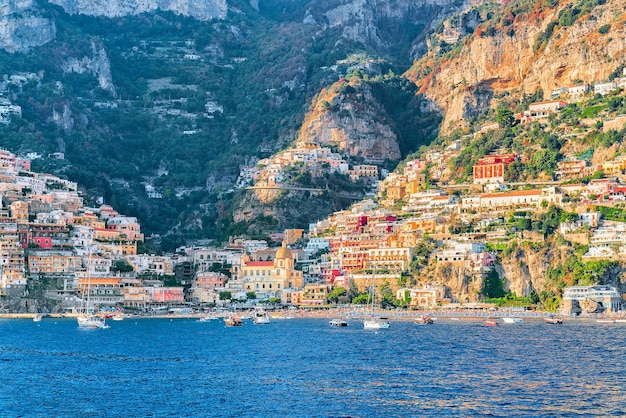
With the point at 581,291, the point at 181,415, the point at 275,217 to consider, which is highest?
the point at 275,217

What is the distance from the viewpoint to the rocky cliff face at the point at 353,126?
568 feet

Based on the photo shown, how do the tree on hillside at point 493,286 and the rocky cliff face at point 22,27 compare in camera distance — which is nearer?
the tree on hillside at point 493,286

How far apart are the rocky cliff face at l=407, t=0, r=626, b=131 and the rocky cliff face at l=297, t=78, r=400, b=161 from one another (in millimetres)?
9227

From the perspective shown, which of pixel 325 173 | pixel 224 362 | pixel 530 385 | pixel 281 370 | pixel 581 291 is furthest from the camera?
pixel 325 173

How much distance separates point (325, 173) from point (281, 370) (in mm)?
95726

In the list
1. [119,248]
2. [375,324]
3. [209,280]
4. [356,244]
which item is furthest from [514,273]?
[119,248]

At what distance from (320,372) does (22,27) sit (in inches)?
5520

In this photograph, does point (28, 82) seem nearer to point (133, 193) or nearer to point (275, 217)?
point (133, 193)

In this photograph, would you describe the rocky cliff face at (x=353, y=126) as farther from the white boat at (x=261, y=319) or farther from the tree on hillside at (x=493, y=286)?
the white boat at (x=261, y=319)

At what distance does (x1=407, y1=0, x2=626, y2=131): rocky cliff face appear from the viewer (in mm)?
148250

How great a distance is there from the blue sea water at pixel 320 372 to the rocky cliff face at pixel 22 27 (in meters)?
103

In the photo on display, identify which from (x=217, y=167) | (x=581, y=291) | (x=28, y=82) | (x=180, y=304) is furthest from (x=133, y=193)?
(x=581, y=291)

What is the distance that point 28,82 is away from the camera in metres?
181

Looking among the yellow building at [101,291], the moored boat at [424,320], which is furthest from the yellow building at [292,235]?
the moored boat at [424,320]
